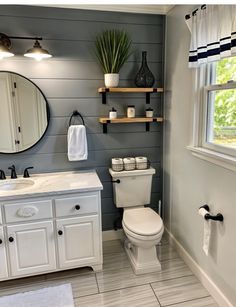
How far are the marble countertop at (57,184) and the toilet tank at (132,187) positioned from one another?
27 centimetres

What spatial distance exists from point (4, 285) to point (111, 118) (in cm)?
168

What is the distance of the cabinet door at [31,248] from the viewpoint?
193 centimetres

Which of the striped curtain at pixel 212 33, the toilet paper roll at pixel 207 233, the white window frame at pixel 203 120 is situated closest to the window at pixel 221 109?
the white window frame at pixel 203 120

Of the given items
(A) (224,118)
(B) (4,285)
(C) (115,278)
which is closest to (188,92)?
(A) (224,118)

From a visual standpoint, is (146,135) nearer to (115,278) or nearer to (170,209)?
(170,209)

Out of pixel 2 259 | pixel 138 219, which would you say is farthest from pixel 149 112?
pixel 2 259

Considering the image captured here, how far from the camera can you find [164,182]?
267 centimetres

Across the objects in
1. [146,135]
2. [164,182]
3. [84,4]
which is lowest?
[164,182]

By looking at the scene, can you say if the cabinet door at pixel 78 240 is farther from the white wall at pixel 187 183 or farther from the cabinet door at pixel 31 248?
the white wall at pixel 187 183

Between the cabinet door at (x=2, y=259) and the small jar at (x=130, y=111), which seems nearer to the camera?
the cabinet door at (x=2, y=259)

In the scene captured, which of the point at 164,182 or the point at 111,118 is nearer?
the point at 111,118

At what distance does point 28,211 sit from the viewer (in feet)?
6.26

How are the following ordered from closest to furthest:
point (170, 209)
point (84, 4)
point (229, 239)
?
point (229, 239) → point (84, 4) → point (170, 209)

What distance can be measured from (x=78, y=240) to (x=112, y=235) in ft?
2.34
